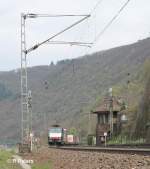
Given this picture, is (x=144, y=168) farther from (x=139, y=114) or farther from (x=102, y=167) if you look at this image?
(x=139, y=114)

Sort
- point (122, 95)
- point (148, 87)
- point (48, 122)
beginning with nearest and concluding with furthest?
1. point (148, 87)
2. point (122, 95)
3. point (48, 122)

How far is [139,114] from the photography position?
84.9 metres

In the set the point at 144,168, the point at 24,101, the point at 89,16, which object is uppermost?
the point at 89,16

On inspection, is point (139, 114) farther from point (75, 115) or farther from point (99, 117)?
point (75, 115)

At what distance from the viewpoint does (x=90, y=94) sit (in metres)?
199

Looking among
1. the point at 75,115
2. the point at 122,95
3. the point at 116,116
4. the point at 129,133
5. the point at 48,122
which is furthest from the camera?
the point at 48,122

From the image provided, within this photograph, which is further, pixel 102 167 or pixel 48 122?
pixel 48 122

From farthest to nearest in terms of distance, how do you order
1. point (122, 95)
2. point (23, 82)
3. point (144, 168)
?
point (122, 95), point (23, 82), point (144, 168)

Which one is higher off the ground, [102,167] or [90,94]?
[90,94]

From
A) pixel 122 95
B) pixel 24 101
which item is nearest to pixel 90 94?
pixel 122 95

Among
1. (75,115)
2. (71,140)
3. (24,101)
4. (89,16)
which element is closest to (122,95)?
(71,140)

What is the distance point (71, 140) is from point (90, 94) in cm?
7851

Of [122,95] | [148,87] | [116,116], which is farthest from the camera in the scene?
[122,95]

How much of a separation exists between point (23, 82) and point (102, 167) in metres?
36.6
